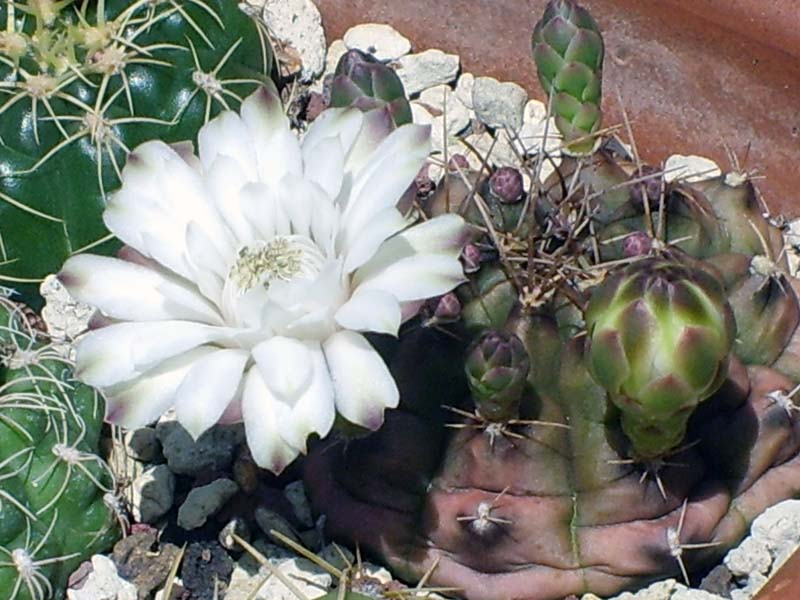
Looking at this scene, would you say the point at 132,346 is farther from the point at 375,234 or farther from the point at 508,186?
the point at 508,186

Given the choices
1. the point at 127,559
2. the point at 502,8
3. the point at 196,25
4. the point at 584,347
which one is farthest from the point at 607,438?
the point at 502,8

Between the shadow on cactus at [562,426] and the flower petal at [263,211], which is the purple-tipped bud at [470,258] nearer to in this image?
the shadow on cactus at [562,426]

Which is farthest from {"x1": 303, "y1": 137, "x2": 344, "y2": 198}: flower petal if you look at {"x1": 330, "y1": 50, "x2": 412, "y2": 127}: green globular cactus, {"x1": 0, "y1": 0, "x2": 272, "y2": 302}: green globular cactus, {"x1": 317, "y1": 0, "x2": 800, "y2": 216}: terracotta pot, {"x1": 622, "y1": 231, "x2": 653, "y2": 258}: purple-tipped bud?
{"x1": 317, "y1": 0, "x2": 800, "y2": 216}: terracotta pot

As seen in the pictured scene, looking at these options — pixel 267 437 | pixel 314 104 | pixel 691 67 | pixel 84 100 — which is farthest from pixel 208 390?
pixel 691 67

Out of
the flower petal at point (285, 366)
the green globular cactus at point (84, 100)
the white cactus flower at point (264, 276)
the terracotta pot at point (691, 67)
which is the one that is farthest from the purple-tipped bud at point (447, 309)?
the terracotta pot at point (691, 67)

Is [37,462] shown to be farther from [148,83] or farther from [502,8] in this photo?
[502,8]

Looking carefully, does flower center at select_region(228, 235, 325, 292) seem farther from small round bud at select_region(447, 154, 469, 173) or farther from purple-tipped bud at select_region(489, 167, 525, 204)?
small round bud at select_region(447, 154, 469, 173)
